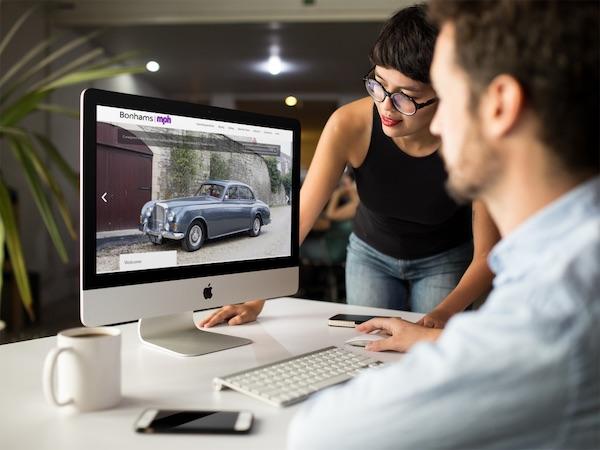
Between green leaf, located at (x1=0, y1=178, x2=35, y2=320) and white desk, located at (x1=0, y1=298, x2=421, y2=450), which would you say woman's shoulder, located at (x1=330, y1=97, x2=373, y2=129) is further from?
green leaf, located at (x1=0, y1=178, x2=35, y2=320)

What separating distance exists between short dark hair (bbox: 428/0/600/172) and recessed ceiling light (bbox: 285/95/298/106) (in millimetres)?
5257

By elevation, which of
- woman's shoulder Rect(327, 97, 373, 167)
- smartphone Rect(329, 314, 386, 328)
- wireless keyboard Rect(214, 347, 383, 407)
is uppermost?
woman's shoulder Rect(327, 97, 373, 167)

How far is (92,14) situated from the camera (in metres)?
5.46

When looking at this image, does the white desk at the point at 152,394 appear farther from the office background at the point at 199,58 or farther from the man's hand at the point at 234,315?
the office background at the point at 199,58

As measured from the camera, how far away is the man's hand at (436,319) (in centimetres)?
154

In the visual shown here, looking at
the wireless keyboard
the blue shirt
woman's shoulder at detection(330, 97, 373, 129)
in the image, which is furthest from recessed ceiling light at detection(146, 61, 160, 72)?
the blue shirt

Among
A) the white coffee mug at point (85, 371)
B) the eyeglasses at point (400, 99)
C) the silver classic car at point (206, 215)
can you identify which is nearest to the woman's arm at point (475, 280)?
the eyeglasses at point (400, 99)

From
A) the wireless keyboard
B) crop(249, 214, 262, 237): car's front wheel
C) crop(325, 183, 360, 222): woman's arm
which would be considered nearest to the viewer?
the wireless keyboard

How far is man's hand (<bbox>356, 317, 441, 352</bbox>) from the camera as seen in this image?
1347 millimetres

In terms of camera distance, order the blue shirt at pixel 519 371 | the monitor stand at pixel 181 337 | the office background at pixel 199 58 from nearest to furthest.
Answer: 1. the blue shirt at pixel 519 371
2. the monitor stand at pixel 181 337
3. the office background at pixel 199 58

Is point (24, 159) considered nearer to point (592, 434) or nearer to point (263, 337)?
point (263, 337)

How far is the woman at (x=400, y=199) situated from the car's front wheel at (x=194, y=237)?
0.27 metres

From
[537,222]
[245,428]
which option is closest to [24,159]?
[245,428]

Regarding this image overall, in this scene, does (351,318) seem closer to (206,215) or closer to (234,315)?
(234,315)
